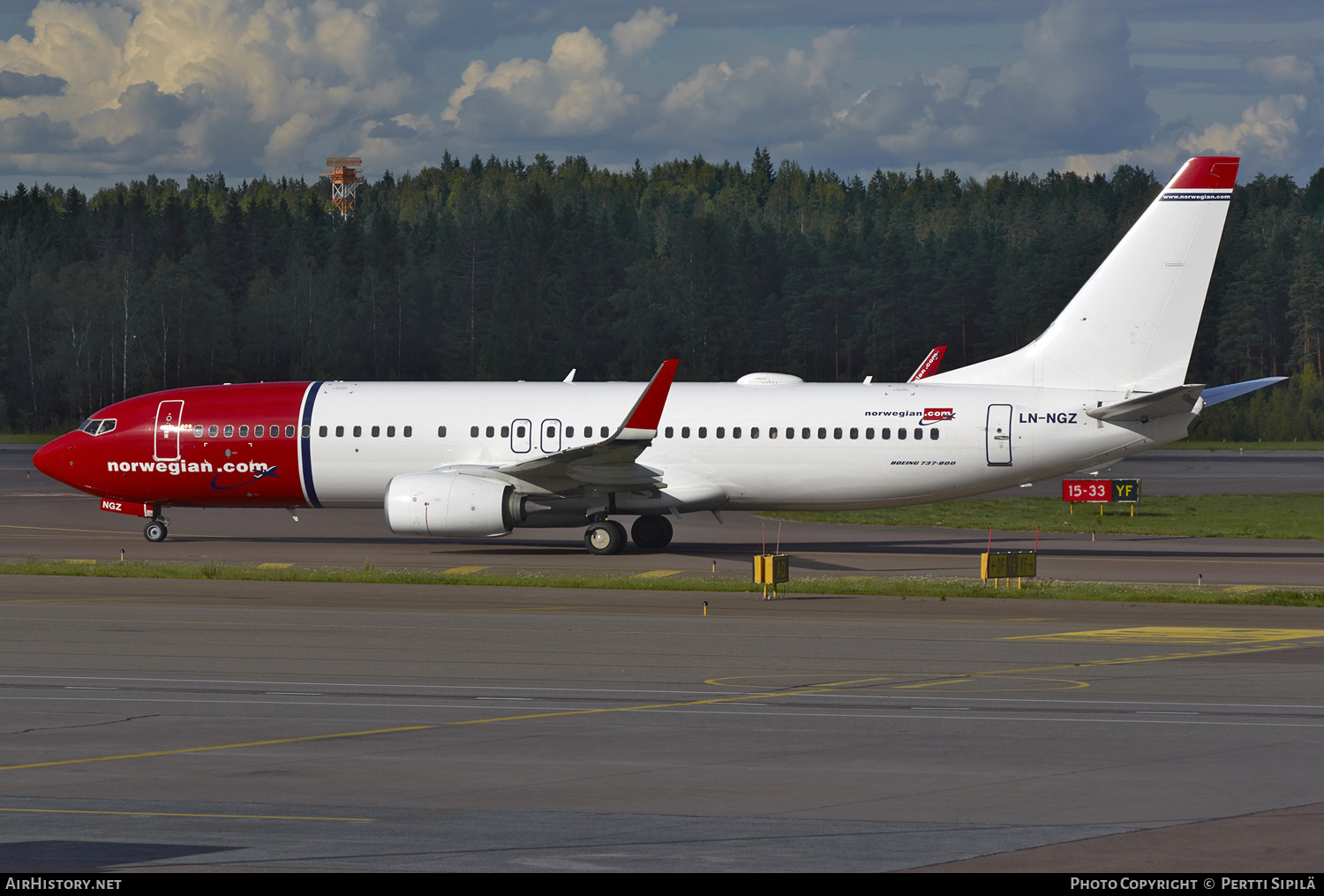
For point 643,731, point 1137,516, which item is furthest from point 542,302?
point 643,731

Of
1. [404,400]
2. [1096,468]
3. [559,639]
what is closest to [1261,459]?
[1096,468]

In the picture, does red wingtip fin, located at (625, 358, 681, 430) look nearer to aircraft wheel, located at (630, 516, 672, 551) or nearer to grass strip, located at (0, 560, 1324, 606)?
aircraft wheel, located at (630, 516, 672, 551)

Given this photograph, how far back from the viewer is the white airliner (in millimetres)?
35688

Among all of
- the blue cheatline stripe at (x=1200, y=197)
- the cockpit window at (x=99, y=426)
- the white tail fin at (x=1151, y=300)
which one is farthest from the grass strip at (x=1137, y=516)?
the cockpit window at (x=99, y=426)

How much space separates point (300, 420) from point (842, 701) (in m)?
23.8

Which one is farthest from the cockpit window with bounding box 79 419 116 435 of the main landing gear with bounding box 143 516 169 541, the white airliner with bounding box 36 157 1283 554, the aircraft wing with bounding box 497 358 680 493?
the aircraft wing with bounding box 497 358 680 493

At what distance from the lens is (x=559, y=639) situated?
22.2 metres

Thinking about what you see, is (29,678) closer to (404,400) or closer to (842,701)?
(842,701)

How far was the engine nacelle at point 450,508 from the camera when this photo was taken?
35.0m

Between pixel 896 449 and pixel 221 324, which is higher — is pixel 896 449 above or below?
below

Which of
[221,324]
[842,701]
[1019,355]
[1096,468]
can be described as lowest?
[842,701]

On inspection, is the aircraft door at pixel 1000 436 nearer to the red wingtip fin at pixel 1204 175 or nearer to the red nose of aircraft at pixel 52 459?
the red wingtip fin at pixel 1204 175

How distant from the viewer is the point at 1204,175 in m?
35.8

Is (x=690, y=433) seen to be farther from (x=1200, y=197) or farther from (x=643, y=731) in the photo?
(x=643, y=731)
